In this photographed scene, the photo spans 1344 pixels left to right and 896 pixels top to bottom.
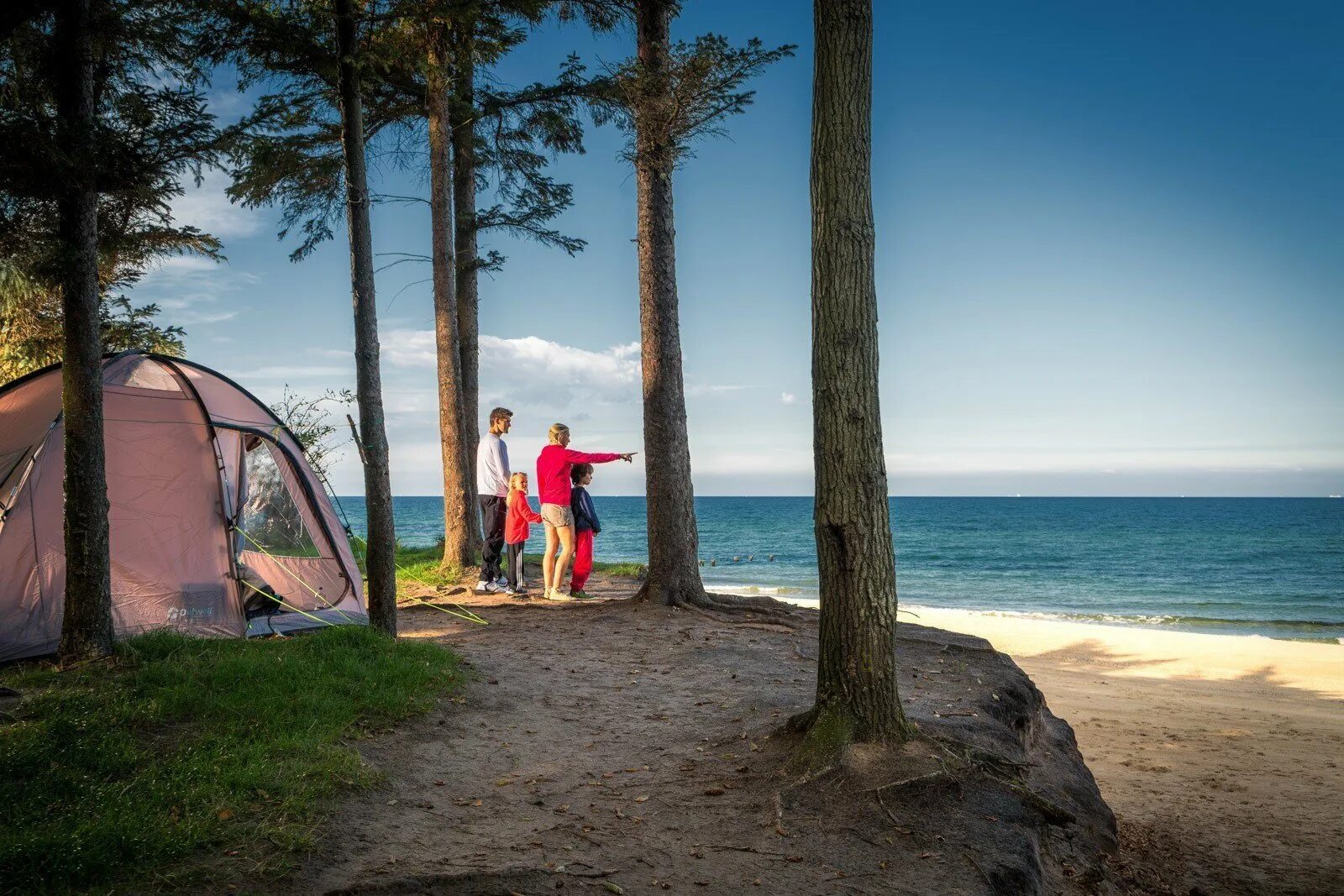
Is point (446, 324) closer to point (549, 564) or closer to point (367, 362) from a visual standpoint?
point (549, 564)

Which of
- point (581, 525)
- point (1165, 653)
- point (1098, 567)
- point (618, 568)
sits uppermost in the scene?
point (581, 525)


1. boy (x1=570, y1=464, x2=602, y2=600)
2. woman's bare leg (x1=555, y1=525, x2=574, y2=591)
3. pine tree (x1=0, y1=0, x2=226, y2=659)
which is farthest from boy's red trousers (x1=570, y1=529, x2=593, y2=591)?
pine tree (x1=0, y1=0, x2=226, y2=659)

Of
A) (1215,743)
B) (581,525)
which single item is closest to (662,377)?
(581,525)

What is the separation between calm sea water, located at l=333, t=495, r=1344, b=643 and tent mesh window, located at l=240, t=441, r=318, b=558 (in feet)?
47.0

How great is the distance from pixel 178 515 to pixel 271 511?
0.89 meters

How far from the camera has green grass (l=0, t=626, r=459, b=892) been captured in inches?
129

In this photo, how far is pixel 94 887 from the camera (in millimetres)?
3012

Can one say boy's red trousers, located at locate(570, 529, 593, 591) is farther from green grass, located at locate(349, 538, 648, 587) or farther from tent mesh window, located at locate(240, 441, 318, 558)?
tent mesh window, located at locate(240, 441, 318, 558)

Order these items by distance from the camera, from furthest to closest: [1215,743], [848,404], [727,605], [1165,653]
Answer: [1165,653]
[727,605]
[1215,743]
[848,404]

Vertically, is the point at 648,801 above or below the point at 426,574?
below

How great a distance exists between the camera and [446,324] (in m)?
11.9

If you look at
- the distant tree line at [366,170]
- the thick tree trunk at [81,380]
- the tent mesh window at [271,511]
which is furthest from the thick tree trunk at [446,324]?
the thick tree trunk at [81,380]

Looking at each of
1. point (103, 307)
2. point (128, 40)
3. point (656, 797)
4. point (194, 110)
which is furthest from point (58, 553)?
point (103, 307)

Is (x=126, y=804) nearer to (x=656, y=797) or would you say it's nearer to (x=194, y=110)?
(x=656, y=797)
